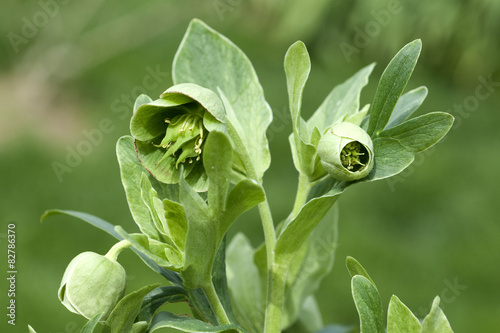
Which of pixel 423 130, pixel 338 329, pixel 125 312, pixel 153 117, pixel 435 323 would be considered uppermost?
pixel 153 117

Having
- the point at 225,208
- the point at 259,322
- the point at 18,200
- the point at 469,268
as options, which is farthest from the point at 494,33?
the point at 225,208

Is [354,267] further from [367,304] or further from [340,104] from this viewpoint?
[340,104]

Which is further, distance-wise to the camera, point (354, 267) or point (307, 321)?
point (307, 321)

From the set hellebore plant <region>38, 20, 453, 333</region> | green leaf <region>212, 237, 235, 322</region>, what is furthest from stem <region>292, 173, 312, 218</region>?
green leaf <region>212, 237, 235, 322</region>

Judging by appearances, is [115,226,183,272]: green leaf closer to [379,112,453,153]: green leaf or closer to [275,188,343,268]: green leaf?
[275,188,343,268]: green leaf

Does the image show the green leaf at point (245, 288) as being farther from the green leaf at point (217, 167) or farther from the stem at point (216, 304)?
the green leaf at point (217, 167)

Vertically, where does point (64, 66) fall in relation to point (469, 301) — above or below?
above

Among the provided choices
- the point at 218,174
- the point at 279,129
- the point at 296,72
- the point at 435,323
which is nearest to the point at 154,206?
the point at 218,174

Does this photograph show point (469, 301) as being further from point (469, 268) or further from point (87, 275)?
point (87, 275)
